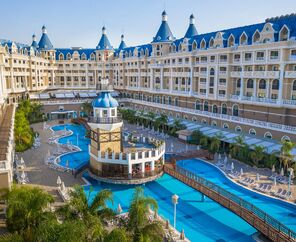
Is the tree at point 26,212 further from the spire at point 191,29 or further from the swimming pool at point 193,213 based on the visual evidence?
the spire at point 191,29

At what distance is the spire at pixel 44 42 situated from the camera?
7169cm

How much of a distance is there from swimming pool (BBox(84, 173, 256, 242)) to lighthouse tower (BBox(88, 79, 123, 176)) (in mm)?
1806

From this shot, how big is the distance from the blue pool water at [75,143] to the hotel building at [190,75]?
10.3m

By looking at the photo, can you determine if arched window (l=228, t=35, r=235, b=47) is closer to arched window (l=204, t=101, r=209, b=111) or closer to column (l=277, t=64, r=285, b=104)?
arched window (l=204, t=101, r=209, b=111)

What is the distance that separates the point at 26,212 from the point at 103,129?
15101mm

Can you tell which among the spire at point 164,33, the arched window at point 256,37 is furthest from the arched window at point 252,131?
the spire at point 164,33

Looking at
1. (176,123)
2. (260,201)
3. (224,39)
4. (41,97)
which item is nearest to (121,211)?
(260,201)

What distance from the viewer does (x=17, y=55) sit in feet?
191

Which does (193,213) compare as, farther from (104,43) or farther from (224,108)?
(104,43)

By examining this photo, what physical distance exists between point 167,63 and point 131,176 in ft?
108

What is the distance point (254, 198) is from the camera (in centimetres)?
2392

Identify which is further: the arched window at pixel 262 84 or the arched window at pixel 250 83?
the arched window at pixel 250 83

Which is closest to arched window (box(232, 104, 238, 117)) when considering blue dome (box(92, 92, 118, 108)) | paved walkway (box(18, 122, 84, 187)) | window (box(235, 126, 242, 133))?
window (box(235, 126, 242, 133))

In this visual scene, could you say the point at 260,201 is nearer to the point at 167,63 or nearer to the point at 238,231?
the point at 238,231
